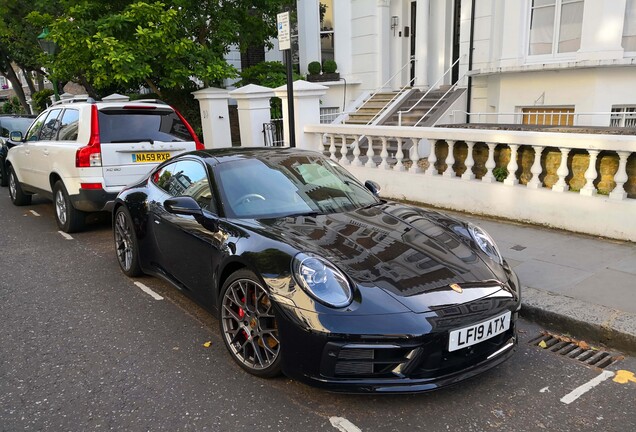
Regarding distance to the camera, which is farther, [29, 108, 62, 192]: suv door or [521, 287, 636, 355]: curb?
[29, 108, 62, 192]: suv door

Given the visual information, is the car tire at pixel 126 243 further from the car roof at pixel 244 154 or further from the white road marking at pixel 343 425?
the white road marking at pixel 343 425

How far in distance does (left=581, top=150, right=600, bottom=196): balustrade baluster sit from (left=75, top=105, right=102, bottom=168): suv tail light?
240 inches

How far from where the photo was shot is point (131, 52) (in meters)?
11.1

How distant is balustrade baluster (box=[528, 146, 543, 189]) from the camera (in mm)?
6420

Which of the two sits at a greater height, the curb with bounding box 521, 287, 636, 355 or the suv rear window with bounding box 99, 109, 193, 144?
the suv rear window with bounding box 99, 109, 193, 144

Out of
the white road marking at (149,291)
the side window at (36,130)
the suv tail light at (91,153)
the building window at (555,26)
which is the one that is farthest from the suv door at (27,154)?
the building window at (555,26)

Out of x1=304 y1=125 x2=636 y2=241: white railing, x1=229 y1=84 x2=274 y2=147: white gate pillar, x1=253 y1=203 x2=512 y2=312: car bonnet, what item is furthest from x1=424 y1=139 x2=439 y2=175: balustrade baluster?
x1=229 y1=84 x2=274 y2=147: white gate pillar

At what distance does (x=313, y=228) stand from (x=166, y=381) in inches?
56.7

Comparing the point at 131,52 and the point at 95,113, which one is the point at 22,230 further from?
the point at 131,52

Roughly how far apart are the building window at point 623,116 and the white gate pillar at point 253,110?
22.8 feet

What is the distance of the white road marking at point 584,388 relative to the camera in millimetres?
3162

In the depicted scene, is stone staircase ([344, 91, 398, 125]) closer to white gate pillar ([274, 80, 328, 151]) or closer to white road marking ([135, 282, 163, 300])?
white gate pillar ([274, 80, 328, 151])

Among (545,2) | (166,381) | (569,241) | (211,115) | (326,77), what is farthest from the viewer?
(326,77)

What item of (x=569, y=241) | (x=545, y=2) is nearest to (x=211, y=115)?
(x=545, y=2)
